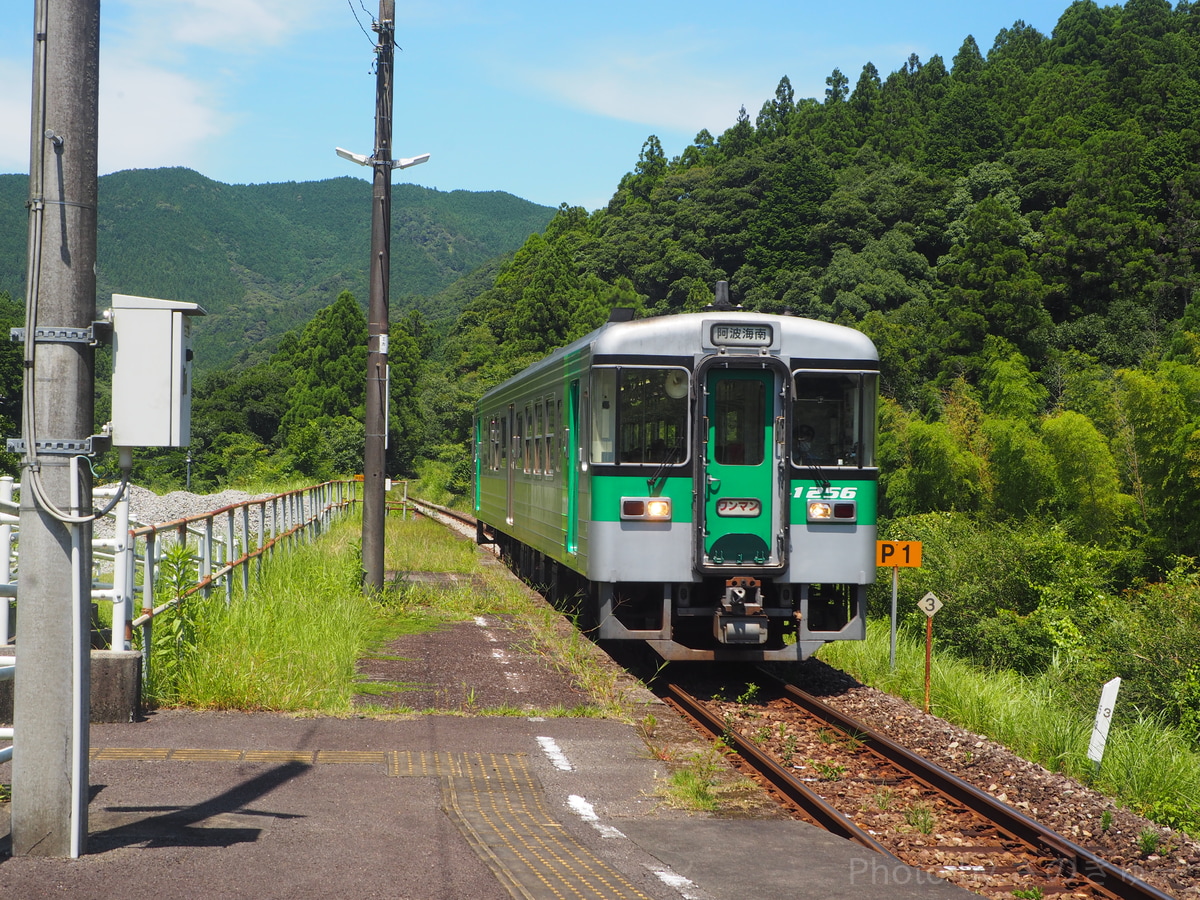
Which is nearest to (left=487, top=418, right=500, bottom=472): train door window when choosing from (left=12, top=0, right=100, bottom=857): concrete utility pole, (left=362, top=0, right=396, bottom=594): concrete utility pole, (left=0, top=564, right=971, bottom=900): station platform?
(left=362, top=0, right=396, bottom=594): concrete utility pole

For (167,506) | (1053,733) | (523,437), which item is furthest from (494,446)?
(167,506)

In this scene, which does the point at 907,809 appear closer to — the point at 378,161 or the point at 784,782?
the point at 784,782

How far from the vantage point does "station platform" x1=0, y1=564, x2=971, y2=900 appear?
4652mm

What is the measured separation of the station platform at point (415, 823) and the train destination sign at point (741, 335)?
10.4 feet

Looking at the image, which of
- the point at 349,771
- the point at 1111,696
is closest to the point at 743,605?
the point at 1111,696

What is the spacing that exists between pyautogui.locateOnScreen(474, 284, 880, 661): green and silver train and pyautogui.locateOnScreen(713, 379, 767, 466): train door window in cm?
1

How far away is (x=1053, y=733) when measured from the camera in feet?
28.4

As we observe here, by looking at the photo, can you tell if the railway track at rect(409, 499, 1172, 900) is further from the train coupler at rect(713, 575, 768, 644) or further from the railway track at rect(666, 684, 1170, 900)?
the train coupler at rect(713, 575, 768, 644)

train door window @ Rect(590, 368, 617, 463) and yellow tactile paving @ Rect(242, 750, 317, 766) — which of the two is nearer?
yellow tactile paving @ Rect(242, 750, 317, 766)

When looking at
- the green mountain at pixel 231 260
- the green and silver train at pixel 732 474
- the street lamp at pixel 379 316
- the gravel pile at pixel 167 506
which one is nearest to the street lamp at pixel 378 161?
the street lamp at pixel 379 316

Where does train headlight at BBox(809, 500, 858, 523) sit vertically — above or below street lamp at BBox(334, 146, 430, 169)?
below

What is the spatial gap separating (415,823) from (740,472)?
15.7 ft

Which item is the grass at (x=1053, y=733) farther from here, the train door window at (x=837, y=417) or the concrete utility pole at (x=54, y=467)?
the concrete utility pole at (x=54, y=467)

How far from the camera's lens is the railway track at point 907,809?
221 inches
